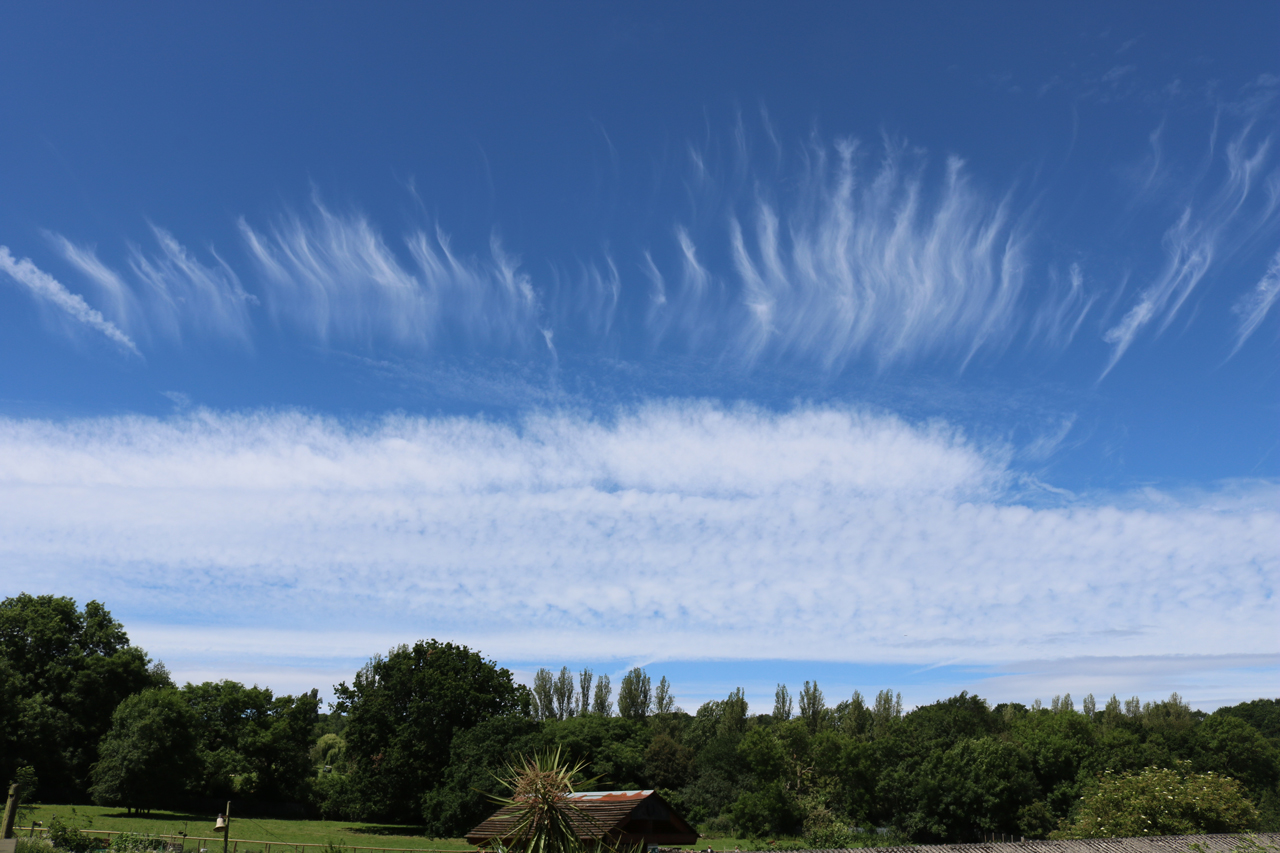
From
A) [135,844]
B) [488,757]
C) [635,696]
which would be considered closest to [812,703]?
[635,696]

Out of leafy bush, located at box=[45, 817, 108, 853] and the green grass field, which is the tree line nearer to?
the green grass field

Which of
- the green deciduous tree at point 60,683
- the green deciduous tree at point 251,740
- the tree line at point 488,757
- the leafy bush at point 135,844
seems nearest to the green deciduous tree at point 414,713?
the tree line at point 488,757

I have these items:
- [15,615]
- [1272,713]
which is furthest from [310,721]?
[1272,713]

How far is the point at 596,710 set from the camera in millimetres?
93938

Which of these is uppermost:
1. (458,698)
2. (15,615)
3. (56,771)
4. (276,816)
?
(15,615)

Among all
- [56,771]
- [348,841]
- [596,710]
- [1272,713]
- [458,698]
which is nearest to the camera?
[348,841]

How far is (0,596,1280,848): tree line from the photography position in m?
50.2

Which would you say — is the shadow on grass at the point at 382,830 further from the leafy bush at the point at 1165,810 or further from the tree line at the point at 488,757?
the leafy bush at the point at 1165,810

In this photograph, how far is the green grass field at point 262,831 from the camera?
127ft

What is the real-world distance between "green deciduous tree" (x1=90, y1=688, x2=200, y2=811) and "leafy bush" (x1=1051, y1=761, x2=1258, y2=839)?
58.4 metres

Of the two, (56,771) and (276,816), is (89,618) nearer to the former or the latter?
(56,771)

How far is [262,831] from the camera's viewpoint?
161 feet

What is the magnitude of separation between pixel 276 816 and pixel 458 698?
768 inches

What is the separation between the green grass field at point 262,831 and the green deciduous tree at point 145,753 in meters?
1.32
